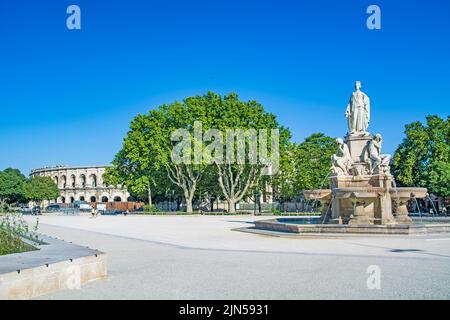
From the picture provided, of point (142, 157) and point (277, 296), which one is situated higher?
point (142, 157)

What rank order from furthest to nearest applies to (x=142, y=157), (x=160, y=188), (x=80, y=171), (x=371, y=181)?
(x=80, y=171), (x=160, y=188), (x=142, y=157), (x=371, y=181)

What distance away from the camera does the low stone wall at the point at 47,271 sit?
22.3 ft

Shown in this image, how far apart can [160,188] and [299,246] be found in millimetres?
49164

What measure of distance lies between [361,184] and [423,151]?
38.1 m

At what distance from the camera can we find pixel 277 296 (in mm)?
7086

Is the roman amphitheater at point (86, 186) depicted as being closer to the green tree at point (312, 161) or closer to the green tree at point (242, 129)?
the green tree at point (312, 161)

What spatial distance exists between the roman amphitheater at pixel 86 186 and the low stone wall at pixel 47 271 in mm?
108645

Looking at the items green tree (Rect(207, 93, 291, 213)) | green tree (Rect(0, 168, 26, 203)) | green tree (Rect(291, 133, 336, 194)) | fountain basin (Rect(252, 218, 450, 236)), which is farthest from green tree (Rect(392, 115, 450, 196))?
green tree (Rect(0, 168, 26, 203))

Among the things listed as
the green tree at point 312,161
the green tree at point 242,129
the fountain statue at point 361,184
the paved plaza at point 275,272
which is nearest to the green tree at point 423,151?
the green tree at point 312,161

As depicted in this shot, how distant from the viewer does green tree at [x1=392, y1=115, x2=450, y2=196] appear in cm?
5259

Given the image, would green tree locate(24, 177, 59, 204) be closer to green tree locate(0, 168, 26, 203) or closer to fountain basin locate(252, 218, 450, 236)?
green tree locate(0, 168, 26, 203)
